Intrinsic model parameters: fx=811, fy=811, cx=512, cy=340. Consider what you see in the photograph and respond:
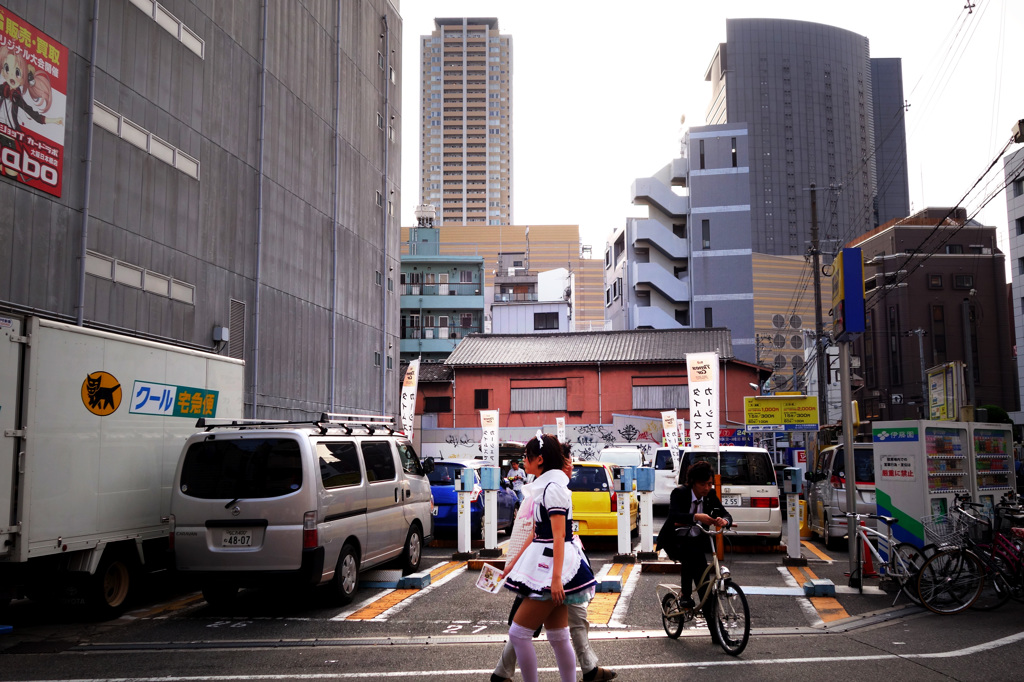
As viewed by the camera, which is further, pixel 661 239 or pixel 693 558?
pixel 661 239

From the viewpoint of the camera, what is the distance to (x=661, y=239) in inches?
2468

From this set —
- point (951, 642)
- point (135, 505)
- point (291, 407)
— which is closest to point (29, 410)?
point (135, 505)

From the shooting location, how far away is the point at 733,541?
15.1 metres

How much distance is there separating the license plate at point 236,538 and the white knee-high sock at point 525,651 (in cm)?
452

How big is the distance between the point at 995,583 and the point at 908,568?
893 millimetres

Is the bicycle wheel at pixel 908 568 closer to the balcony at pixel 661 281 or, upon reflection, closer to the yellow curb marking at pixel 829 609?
the yellow curb marking at pixel 829 609

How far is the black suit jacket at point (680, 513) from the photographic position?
24.9ft

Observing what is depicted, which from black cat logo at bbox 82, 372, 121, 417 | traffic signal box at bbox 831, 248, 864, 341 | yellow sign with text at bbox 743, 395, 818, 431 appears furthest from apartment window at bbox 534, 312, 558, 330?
black cat logo at bbox 82, 372, 121, 417

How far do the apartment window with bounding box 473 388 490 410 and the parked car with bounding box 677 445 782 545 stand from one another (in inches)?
1137

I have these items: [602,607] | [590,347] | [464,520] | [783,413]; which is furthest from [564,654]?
[590,347]

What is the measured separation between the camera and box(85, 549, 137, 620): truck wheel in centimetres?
862

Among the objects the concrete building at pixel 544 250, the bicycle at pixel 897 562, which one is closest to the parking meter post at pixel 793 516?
the bicycle at pixel 897 562

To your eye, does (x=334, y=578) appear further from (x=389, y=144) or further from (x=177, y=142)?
(x=389, y=144)

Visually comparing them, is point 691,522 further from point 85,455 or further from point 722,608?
point 85,455
